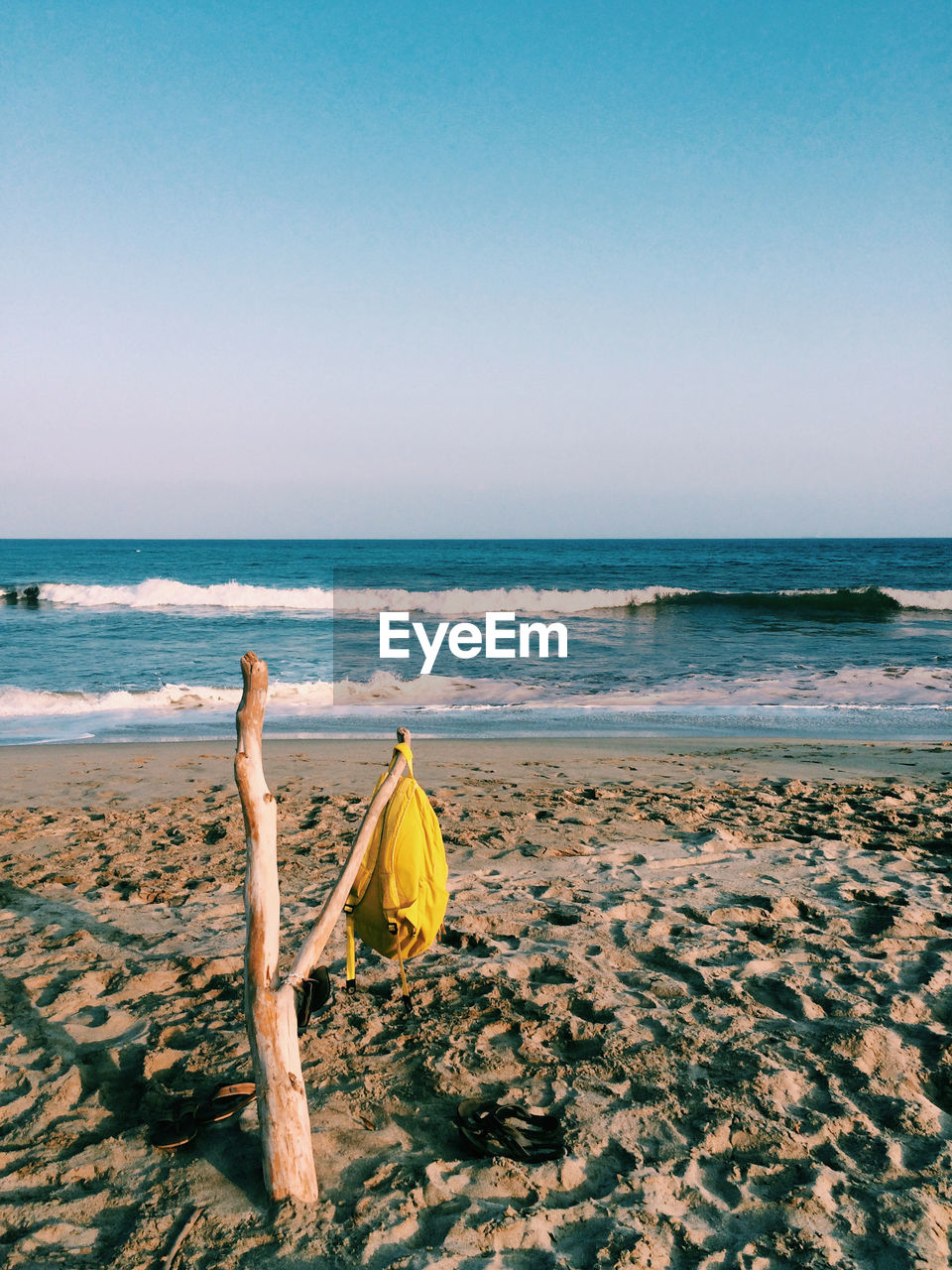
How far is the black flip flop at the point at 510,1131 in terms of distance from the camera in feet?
9.02

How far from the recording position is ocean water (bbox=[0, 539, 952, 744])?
12383 mm

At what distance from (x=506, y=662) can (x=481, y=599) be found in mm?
16148

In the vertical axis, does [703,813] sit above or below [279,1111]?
below

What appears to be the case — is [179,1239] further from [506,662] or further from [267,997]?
[506,662]

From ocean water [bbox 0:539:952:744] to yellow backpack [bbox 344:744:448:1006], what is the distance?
26.6 feet

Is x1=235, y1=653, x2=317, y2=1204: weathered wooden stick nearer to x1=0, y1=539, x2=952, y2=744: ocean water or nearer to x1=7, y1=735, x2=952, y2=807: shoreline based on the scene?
x1=7, y1=735, x2=952, y2=807: shoreline

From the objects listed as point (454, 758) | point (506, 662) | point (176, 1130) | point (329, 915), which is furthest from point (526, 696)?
point (329, 915)

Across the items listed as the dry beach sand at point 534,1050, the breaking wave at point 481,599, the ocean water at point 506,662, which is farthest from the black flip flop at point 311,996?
the breaking wave at point 481,599

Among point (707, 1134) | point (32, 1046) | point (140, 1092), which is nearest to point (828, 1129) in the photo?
point (707, 1134)

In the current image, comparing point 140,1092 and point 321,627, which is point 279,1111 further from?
point 321,627

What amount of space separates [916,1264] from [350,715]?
11.0 metres

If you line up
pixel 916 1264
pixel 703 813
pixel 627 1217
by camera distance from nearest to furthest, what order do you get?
pixel 916 1264, pixel 627 1217, pixel 703 813

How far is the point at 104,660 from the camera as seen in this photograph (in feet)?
61.0

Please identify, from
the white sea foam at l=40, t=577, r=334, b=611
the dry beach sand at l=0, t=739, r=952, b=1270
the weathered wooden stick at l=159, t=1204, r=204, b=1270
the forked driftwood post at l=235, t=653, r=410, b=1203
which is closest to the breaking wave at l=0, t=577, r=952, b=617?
the white sea foam at l=40, t=577, r=334, b=611
